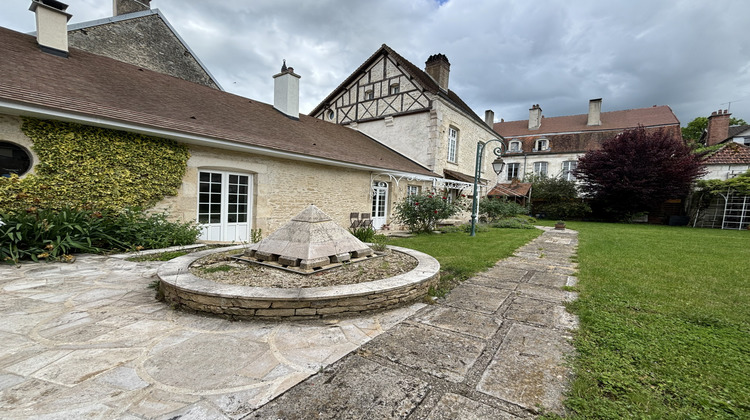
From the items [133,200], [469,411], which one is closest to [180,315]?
[469,411]

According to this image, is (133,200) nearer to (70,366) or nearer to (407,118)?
(70,366)

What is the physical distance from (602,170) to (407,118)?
12024mm

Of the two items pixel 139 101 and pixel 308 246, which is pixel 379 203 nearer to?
pixel 139 101

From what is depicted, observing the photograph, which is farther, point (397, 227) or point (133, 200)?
point (397, 227)

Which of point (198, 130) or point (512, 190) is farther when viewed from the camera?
point (512, 190)

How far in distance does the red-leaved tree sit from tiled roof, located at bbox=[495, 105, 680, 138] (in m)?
6.21

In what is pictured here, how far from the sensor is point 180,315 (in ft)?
8.45

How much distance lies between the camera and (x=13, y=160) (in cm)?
440

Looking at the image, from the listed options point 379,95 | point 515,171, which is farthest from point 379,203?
point 515,171

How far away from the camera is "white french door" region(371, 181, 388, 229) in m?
10.7

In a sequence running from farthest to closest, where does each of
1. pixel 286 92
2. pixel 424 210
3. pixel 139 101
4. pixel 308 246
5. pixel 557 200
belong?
1. pixel 557 200
2. pixel 286 92
3. pixel 424 210
4. pixel 139 101
5. pixel 308 246

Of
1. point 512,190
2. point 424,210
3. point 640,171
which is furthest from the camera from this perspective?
point 512,190

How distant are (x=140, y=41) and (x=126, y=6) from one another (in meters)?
2.27

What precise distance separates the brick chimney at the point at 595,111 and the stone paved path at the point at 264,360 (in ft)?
86.0
